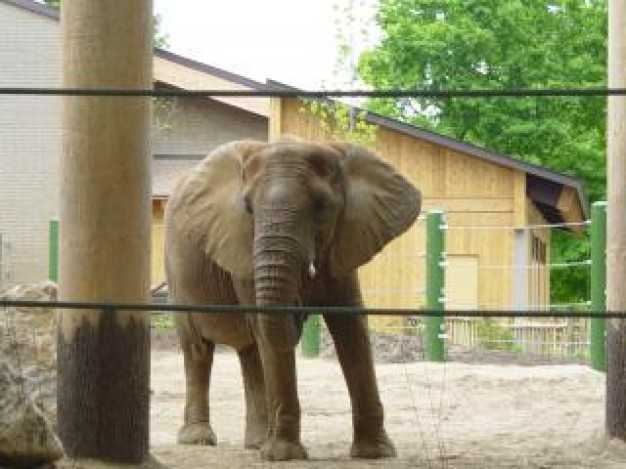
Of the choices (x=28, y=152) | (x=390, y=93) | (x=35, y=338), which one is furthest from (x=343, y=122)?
(x=390, y=93)

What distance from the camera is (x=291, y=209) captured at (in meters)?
7.49

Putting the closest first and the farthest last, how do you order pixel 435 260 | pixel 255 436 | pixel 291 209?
pixel 291 209, pixel 255 436, pixel 435 260

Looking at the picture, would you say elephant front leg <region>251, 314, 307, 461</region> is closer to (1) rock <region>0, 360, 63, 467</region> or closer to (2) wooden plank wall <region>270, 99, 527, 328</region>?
(1) rock <region>0, 360, 63, 467</region>

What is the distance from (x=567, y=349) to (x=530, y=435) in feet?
30.9

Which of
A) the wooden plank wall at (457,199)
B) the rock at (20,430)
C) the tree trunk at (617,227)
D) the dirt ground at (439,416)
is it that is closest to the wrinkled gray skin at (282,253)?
the dirt ground at (439,416)

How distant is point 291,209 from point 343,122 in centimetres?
1315

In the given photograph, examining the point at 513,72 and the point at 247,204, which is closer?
the point at 247,204

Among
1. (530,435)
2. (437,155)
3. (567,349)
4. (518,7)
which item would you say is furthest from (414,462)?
(518,7)

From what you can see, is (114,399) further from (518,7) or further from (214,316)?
(518,7)

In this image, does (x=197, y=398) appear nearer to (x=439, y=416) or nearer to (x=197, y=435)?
(x=197, y=435)

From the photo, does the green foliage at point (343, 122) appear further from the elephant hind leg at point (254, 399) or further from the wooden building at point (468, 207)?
the elephant hind leg at point (254, 399)

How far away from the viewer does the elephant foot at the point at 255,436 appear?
27.4 feet

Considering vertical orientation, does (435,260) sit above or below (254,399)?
above

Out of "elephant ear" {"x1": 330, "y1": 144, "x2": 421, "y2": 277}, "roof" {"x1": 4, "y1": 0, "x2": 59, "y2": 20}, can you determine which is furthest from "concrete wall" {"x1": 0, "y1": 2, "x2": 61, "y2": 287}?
"elephant ear" {"x1": 330, "y1": 144, "x2": 421, "y2": 277}
